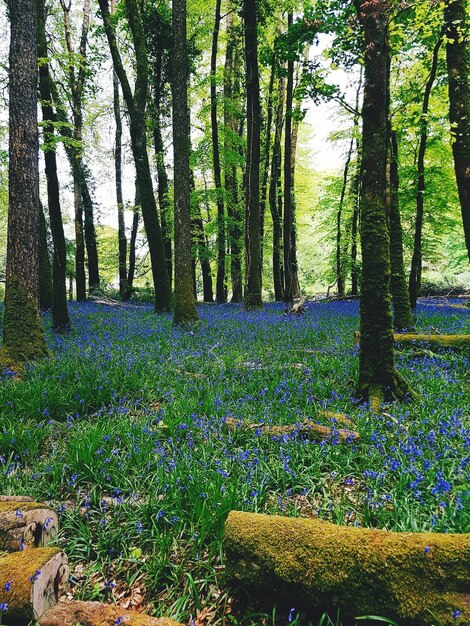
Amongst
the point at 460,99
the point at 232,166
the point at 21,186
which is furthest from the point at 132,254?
the point at 460,99

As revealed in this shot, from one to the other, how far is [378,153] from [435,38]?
7805mm

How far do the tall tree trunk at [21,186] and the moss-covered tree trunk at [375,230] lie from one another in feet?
18.8

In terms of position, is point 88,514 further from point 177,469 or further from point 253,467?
point 253,467

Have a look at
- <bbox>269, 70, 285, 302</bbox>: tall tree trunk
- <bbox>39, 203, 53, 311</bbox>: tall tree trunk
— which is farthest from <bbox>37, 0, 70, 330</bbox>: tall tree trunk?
<bbox>269, 70, 285, 302</bbox>: tall tree trunk

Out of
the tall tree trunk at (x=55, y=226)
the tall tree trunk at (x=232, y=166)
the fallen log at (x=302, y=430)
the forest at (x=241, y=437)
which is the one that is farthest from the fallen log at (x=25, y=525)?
the tall tree trunk at (x=232, y=166)

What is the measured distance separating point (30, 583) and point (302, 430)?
8.65 feet

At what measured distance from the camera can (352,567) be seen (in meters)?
1.74

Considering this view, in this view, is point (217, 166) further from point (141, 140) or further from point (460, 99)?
point (460, 99)

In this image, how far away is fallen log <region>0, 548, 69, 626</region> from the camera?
1784 mm

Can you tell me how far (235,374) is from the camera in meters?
6.17

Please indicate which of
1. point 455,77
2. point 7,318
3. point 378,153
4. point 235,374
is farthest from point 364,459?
point 455,77

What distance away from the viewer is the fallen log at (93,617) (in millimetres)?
1750

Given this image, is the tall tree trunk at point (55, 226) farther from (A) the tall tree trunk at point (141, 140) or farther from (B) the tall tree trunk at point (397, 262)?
(B) the tall tree trunk at point (397, 262)

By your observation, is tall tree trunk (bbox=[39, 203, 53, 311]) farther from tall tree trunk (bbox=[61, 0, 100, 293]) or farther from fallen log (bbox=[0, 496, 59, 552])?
fallen log (bbox=[0, 496, 59, 552])
